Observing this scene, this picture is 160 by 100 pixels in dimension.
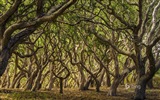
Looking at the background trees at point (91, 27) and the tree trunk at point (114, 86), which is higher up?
the background trees at point (91, 27)

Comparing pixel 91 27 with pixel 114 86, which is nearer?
pixel 91 27

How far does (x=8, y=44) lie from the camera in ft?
40.3

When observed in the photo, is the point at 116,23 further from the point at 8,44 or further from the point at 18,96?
the point at 8,44

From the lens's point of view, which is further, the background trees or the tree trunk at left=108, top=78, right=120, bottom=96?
the tree trunk at left=108, top=78, right=120, bottom=96

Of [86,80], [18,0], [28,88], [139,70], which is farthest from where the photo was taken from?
[86,80]

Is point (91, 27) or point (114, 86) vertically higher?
point (91, 27)

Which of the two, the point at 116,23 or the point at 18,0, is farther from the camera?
the point at 116,23

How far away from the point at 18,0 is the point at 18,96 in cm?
905

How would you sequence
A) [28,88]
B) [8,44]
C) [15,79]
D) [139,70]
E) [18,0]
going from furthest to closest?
[15,79]
[28,88]
[139,70]
[8,44]
[18,0]

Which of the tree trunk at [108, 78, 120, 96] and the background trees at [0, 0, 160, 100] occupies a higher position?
the background trees at [0, 0, 160, 100]

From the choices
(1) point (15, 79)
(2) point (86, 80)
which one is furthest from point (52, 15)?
(1) point (15, 79)

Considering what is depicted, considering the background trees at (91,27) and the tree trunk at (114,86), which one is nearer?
the background trees at (91,27)

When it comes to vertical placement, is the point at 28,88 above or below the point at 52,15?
below

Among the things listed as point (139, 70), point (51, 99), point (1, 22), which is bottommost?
point (51, 99)
